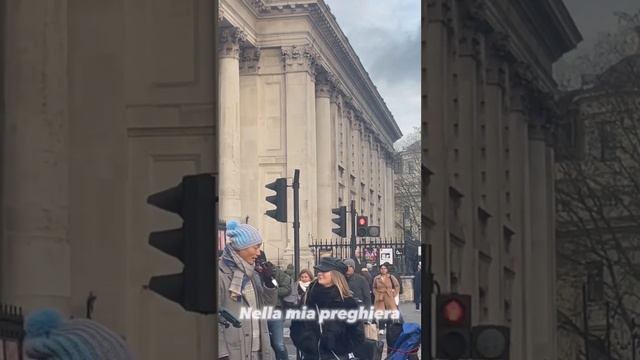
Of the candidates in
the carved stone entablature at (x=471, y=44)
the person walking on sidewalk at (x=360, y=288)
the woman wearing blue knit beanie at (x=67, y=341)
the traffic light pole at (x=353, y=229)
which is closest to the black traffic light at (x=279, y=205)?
the traffic light pole at (x=353, y=229)

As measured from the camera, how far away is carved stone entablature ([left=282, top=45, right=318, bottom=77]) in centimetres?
779

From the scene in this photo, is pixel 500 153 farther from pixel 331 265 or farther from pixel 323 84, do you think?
pixel 331 265

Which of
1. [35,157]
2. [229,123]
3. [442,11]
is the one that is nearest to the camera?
[229,123]

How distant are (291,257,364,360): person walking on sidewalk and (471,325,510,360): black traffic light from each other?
70cm

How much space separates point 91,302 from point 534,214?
3.55m

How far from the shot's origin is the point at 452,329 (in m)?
7.61

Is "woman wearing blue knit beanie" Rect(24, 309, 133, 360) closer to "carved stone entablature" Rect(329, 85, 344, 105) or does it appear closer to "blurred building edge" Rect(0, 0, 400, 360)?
"blurred building edge" Rect(0, 0, 400, 360)

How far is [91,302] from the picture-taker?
820 centimetres

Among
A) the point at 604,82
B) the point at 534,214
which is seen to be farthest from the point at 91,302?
the point at 604,82

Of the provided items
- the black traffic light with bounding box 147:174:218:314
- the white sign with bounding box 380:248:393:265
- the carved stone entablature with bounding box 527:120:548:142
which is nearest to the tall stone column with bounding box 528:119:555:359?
the carved stone entablature with bounding box 527:120:548:142

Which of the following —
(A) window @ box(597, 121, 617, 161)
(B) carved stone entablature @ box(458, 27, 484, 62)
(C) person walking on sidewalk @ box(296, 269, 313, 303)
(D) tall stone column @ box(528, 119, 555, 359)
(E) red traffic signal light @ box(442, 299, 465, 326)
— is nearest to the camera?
(C) person walking on sidewalk @ box(296, 269, 313, 303)

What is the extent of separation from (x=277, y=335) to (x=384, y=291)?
2.20ft

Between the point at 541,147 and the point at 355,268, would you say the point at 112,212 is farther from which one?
the point at 541,147

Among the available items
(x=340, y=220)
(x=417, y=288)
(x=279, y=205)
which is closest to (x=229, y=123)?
(x=279, y=205)
